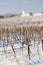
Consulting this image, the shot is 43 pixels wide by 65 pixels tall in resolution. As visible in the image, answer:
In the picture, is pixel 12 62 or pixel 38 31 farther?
pixel 38 31

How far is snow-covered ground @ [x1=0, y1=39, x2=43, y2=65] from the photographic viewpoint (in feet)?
5.81

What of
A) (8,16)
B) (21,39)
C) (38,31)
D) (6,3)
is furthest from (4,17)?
(38,31)

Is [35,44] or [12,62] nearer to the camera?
[12,62]

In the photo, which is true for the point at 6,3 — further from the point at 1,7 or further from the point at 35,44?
the point at 35,44

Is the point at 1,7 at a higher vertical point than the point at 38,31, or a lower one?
higher

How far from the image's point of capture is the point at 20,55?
1832mm

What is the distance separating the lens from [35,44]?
1.92 metres

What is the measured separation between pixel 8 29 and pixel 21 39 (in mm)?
201

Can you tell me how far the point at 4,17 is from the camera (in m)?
1.82

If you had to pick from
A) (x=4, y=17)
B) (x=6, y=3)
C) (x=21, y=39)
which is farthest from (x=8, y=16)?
(x=21, y=39)

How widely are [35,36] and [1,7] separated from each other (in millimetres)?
542

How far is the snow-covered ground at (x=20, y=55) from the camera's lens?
1770mm

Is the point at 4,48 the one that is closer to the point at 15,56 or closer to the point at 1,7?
the point at 15,56

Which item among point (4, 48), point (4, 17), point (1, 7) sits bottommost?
point (4, 48)
